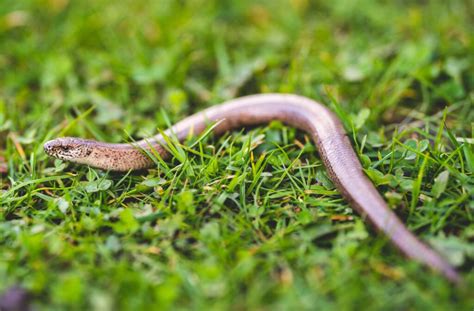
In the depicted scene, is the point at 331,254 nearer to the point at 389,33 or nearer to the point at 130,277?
the point at 130,277

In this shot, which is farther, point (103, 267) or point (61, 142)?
point (61, 142)

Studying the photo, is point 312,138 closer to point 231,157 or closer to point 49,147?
point 231,157

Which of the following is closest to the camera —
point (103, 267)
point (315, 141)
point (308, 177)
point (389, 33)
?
point (103, 267)

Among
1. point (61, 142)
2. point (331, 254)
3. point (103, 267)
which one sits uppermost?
point (61, 142)

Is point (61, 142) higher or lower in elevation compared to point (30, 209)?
higher

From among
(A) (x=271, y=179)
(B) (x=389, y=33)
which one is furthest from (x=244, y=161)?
(B) (x=389, y=33)
